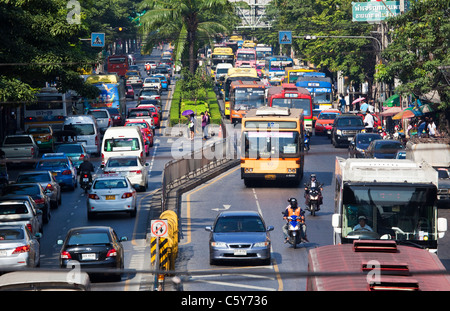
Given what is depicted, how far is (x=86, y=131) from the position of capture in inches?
1965

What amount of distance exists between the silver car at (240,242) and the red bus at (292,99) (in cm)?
2838

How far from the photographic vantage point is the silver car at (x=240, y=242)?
24.6 metres

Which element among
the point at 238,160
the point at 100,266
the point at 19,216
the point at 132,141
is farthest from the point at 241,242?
the point at 238,160

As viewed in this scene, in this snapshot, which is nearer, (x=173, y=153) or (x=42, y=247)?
(x=42, y=247)

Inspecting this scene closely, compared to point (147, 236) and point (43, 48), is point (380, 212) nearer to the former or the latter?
point (147, 236)

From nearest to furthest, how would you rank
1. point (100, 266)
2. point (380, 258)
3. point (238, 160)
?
point (380, 258), point (100, 266), point (238, 160)

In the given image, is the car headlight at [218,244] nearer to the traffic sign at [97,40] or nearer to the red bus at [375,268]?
the red bus at [375,268]

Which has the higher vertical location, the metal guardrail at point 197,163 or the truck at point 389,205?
the truck at point 389,205

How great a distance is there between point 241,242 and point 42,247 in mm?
7211

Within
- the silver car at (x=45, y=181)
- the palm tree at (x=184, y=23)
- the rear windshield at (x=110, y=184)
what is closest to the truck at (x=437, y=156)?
the rear windshield at (x=110, y=184)

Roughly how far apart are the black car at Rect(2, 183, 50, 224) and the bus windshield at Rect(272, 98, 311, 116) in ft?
77.9

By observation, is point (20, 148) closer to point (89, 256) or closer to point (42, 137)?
point (42, 137)

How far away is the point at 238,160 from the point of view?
47.7m

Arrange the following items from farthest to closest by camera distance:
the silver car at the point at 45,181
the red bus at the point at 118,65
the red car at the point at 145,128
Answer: the red bus at the point at 118,65
the red car at the point at 145,128
the silver car at the point at 45,181
